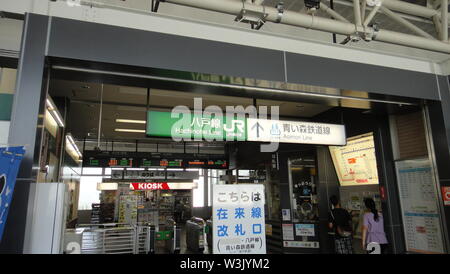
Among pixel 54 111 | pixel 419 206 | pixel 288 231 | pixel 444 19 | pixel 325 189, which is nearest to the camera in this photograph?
pixel 444 19

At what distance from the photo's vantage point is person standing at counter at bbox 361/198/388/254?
4949 millimetres

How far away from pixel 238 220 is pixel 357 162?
431cm

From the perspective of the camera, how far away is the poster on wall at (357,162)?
237 inches

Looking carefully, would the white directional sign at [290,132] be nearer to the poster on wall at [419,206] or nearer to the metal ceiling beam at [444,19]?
the poster on wall at [419,206]

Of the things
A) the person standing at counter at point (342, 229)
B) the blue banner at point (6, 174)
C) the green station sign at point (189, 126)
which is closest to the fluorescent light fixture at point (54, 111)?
the green station sign at point (189, 126)

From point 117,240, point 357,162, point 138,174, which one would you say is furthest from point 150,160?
point 357,162

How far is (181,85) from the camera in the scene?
3699 millimetres

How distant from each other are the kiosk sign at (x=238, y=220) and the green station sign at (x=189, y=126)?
1.22m

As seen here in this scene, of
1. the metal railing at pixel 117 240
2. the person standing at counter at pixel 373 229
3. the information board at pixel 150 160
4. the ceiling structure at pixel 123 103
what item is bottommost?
the metal railing at pixel 117 240

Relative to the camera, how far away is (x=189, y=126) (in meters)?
3.93

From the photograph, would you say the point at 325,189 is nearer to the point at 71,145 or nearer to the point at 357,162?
the point at 357,162

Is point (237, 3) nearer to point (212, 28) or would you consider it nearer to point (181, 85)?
point (212, 28)

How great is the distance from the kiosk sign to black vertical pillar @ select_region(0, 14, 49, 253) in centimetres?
158

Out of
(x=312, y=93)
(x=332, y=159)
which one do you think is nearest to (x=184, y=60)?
(x=312, y=93)
